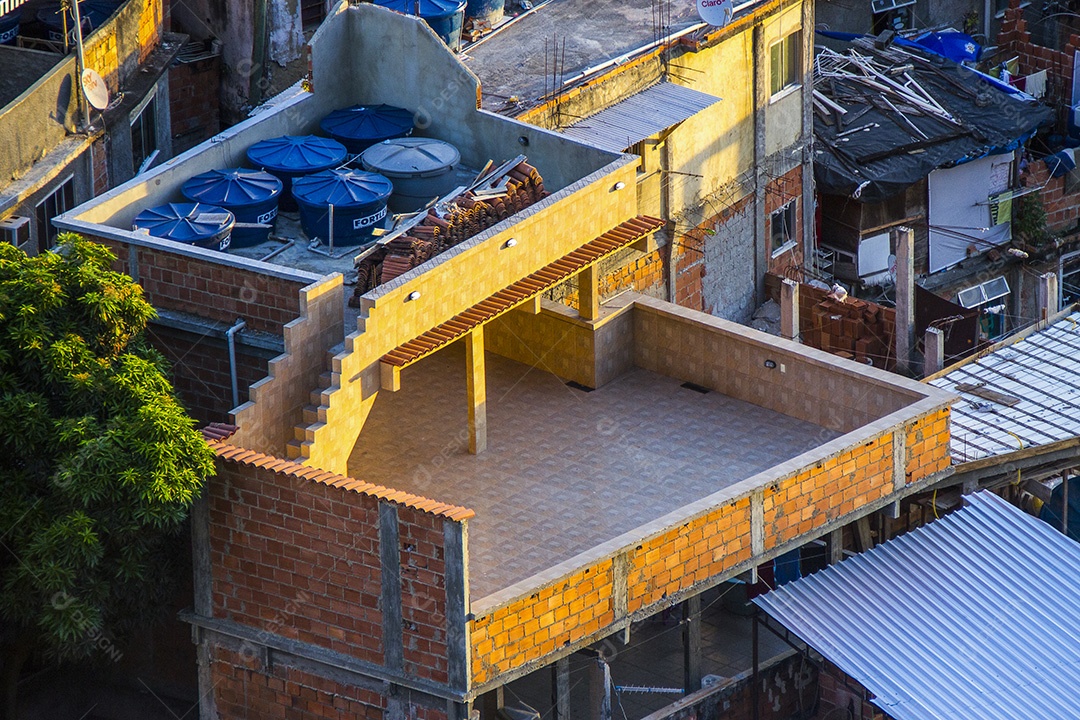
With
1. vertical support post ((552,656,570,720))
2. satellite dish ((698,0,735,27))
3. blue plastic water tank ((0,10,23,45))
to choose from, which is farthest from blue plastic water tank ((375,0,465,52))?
vertical support post ((552,656,570,720))

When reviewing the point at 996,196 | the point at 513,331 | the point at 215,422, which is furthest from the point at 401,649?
the point at 996,196

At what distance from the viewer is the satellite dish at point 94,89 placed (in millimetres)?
40469

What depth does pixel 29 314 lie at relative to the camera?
32.3m

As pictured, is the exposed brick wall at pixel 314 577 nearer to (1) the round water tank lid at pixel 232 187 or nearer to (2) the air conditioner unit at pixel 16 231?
(1) the round water tank lid at pixel 232 187

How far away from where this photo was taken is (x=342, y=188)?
37.2 metres

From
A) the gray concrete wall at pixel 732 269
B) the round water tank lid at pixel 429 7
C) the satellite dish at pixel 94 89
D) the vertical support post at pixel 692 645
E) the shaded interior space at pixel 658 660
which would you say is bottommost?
the shaded interior space at pixel 658 660

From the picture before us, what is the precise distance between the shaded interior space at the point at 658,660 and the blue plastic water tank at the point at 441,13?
41.1 ft

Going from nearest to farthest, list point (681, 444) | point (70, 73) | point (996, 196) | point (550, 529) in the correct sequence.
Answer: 1. point (550, 529)
2. point (681, 444)
3. point (70, 73)
4. point (996, 196)

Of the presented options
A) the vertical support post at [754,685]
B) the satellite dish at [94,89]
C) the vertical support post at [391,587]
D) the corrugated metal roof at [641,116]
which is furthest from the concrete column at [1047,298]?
the satellite dish at [94,89]

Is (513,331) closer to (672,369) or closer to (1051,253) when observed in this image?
(672,369)

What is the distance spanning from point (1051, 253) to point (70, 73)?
27.8 metres

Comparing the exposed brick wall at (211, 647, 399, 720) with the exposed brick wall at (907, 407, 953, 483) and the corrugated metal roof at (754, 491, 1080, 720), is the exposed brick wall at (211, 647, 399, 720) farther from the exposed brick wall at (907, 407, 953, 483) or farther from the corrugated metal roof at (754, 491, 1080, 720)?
the exposed brick wall at (907, 407, 953, 483)

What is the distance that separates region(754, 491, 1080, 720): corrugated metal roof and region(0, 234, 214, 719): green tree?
1019cm

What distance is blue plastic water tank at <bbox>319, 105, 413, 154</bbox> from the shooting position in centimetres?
3944
